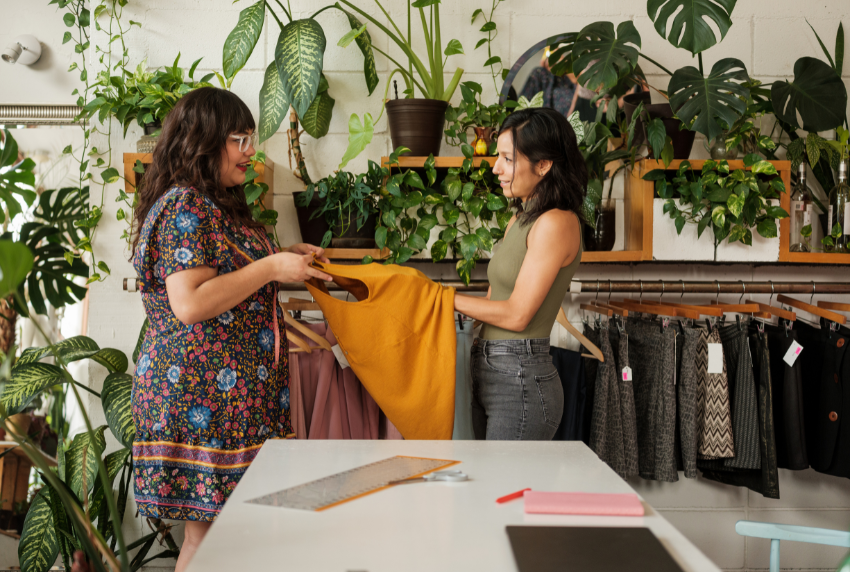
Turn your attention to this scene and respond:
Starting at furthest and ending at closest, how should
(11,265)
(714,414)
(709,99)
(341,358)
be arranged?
(714,414) < (709,99) < (341,358) < (11,265)

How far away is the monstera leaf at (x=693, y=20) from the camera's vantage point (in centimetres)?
203

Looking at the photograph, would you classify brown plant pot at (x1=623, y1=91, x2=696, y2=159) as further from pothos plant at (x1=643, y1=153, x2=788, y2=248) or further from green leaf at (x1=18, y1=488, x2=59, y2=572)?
green leaf at (x1=18, y1=488, x2=59, y2=572)

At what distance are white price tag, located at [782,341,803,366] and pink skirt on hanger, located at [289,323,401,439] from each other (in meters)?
1.33

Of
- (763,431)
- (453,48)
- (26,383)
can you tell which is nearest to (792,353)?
(763,431)

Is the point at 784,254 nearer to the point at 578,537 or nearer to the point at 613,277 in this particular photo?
the point at 613,277

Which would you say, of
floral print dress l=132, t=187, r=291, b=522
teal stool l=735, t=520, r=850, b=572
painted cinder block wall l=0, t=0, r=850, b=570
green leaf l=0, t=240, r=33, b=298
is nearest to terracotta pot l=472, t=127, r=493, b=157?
painted cinder block wall l=0, t=0, r=850, b=570

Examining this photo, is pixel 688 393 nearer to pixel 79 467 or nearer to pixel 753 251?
pixel 753 251

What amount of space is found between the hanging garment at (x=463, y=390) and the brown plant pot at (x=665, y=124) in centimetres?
95

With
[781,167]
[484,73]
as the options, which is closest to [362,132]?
[484,73]

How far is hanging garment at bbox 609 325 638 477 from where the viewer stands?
86.8 inches

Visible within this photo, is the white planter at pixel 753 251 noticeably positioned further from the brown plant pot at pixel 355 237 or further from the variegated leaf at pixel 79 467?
the variegated leaf at pixel 79 467

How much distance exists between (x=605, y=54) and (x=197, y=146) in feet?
4.43

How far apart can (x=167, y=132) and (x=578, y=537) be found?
4.34ft

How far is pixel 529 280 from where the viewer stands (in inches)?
64.9
